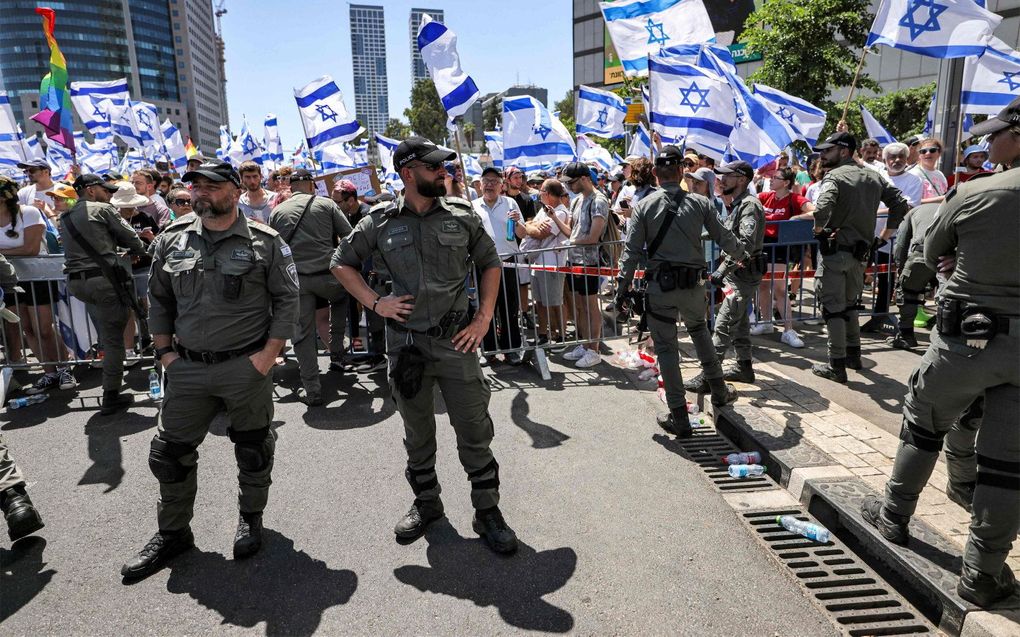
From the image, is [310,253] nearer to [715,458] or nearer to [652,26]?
[715,458]

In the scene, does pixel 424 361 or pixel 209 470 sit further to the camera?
pixel 209 470

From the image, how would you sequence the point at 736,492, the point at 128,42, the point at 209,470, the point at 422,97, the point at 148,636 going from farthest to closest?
the point at 128,42, the point at 422,97, the point at 209,470, the point at 736,492, the point at 148,636

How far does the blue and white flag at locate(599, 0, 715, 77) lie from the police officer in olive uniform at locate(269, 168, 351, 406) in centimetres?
396

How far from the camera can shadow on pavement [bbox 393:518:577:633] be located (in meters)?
2.87

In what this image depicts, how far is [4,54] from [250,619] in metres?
152

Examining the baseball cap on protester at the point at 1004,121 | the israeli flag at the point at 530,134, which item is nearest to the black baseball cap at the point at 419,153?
the baseball cap on protester at the point at 1004,121

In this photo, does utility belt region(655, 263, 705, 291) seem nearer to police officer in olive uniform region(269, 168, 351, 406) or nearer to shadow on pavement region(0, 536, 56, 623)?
police officer in olive uniform region(269, 168, 351, 406)

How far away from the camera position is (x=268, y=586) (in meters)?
3.14

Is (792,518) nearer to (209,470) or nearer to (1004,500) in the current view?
(1004,500)

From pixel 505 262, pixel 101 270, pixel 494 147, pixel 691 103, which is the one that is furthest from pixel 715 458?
pixel 494 147

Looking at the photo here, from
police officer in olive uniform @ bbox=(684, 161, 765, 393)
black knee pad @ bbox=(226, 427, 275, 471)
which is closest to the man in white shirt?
police officer in olive uniform @ bbox=(684, 161, 765, 393)

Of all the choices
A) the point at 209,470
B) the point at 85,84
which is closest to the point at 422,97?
the point at 85,84

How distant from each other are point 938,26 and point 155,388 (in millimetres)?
9117

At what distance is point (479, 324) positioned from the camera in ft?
11.2
